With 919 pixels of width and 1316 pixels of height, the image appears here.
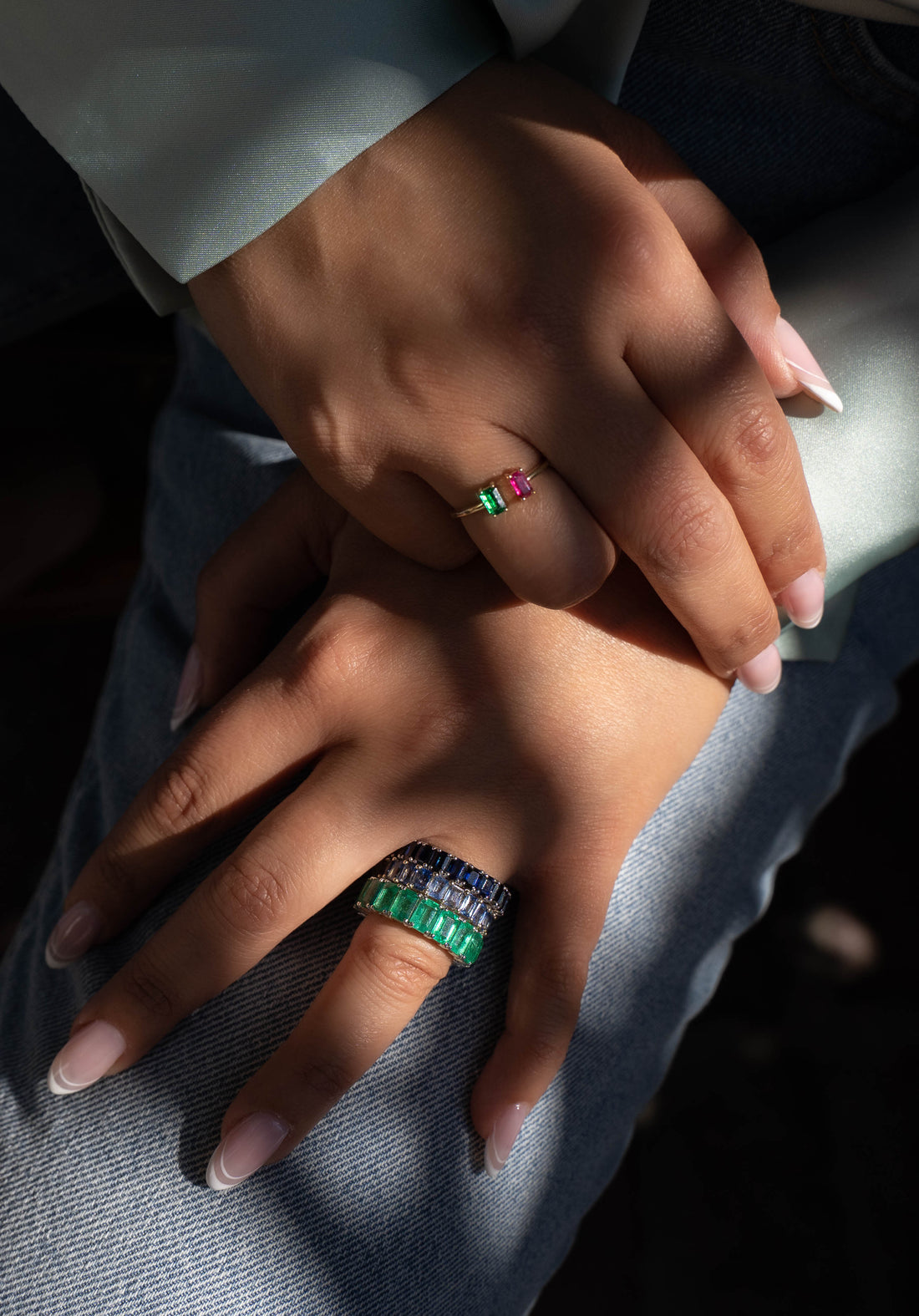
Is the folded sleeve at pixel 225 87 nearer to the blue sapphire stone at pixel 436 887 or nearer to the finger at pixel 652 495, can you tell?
the finger at pixel 652 495

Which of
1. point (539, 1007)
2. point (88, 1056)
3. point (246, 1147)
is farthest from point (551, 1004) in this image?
point (88, 1056)

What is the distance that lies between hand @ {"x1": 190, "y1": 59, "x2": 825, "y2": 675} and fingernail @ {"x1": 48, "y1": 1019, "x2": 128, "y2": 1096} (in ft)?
1.56

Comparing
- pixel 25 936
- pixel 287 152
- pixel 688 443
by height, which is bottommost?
pixel 25 936

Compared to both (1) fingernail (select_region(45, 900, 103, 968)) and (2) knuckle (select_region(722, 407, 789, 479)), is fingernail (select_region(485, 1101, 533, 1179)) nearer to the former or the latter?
(1) fingernail (select_region(45, 900, 103, 968))

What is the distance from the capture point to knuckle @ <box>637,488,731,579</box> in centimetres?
64

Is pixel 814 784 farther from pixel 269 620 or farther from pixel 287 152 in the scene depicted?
pixel 287 152

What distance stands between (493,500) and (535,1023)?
0.42 meters

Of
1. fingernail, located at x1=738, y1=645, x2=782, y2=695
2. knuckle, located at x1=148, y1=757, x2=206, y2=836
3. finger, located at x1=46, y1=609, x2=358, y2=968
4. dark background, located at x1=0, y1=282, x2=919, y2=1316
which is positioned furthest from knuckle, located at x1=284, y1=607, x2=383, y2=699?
dark background, located at x1=0, y1=282, x2=919, y2=1316

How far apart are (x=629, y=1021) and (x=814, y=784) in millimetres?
318

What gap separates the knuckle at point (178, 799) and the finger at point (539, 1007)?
290 millimetres

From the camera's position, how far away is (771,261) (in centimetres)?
89

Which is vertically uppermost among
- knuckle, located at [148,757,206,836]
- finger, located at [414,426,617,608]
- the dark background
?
finger, located at [414,426,617,608]

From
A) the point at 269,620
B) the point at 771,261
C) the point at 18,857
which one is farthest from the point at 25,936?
the point at 771,261

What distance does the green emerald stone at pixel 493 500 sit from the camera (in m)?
0.66
